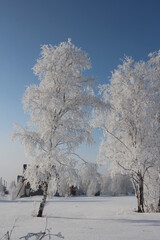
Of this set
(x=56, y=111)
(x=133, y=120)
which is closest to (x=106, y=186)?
(x=133, y=120)

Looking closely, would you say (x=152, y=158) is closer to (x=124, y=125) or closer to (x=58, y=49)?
(x=124, y=125)

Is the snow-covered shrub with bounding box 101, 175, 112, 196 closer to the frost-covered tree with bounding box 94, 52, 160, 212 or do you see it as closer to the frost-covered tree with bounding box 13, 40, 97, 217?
the frost-covered tree with bounding box 94, 52, 160, 212

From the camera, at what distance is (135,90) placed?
1700 centimetres

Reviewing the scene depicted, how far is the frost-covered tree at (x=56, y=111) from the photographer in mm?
12132

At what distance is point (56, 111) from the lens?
1316cm

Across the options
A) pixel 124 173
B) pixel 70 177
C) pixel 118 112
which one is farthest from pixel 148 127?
pixel 70 177

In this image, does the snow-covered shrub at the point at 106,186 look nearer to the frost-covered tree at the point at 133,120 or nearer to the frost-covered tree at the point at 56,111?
the frost-covered tree at the point at 133,120

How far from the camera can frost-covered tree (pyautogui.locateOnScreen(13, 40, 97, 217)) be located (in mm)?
12132

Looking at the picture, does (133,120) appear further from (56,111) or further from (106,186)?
(106,186)

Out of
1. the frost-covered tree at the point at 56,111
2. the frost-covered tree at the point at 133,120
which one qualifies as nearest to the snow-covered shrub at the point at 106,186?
the frost-covered tree at the point at 133,120

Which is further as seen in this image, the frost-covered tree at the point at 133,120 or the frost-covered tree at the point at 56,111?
the frost-covered tree at the point at 133,120

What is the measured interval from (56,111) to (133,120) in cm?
616

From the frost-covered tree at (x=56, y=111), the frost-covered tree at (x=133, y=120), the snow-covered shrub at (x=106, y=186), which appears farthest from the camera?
the snow-covered shrub at (x=106, y=186)

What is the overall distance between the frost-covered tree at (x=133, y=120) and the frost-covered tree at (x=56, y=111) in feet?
9.71
